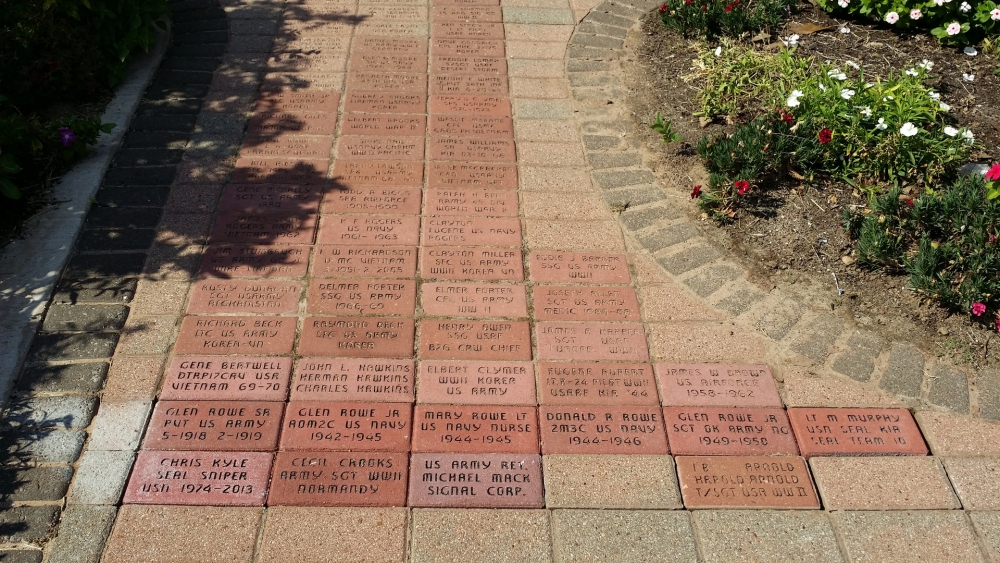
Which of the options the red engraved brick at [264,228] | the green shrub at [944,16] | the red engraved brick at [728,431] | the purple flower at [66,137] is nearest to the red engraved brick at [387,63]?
the red engraved brick at [264,228]

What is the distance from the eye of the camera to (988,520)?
10.9 feet

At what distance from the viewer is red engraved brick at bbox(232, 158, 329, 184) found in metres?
4.94

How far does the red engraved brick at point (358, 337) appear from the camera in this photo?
12.8 ft

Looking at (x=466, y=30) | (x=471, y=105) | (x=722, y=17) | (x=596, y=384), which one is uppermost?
(x=722, y=17)

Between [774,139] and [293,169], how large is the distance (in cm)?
311

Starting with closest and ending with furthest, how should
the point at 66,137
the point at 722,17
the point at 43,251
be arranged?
the point at 43,251 < the point at 66,137 < the point at 722,17

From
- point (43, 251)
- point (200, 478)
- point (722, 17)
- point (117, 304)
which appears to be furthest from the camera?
point (722, 17)

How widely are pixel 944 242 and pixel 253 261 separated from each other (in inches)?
157

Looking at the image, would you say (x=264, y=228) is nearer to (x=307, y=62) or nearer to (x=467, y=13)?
(x=307, y=62)

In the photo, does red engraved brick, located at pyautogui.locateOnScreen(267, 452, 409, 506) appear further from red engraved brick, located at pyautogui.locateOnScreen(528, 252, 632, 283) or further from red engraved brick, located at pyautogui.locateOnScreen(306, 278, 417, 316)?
red engraved brick, located at pyautogui.locateOnScreen(528, 252, 632, 283)

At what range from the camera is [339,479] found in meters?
3.36

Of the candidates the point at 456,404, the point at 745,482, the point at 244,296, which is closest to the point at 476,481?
the point at 456,404

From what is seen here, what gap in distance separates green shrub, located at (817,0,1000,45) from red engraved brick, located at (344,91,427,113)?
3.62m

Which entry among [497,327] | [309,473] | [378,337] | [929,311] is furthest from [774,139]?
[309,473]
